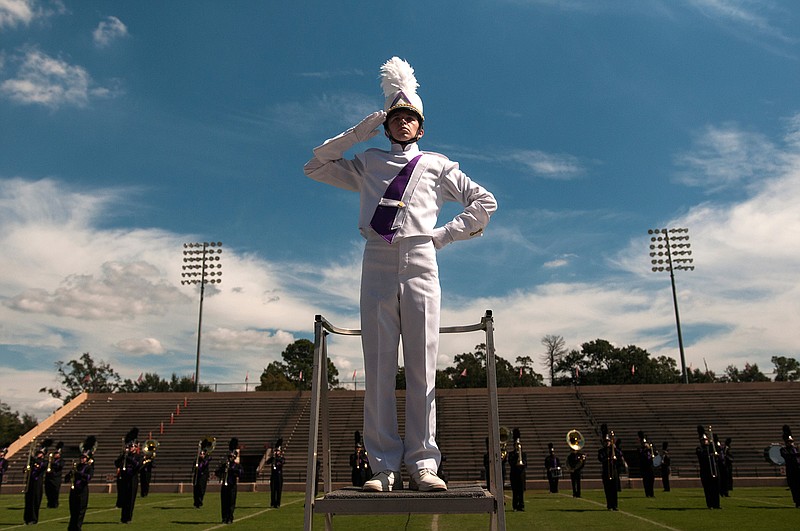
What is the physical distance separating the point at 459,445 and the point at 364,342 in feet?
81.8

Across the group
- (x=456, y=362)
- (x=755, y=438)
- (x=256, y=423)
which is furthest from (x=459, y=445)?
(x=456, y=362)

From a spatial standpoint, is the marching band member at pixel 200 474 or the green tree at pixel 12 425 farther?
the green tree at pixel 12 425

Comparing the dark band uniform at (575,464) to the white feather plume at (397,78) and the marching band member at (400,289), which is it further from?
the white feather plume at (397,78)

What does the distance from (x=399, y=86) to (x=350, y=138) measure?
0.47 metres

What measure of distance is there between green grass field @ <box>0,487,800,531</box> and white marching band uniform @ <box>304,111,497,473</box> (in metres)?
6.88

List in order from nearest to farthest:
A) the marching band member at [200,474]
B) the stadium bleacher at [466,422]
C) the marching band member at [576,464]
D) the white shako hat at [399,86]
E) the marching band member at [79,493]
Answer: the white shako hat at [399,86], the marching band member at [79,493], the marching band member at [200,474], the marching band member at [576,464], the stadium bleacher at [466,422]

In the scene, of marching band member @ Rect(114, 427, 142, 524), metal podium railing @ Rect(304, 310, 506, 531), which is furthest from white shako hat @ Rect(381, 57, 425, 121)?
marching band member @ Rect(114, 427, 142, 524)

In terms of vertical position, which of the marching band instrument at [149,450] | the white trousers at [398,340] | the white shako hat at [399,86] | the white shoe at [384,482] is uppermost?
the white shako hat at [399,86]

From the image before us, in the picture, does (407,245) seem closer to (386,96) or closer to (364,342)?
(364,342)

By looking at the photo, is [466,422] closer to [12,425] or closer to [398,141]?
[398,141]

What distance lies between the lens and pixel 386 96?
156 inches

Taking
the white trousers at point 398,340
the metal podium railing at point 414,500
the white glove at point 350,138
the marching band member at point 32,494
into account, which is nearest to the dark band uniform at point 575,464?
the marching band member at point 32,494

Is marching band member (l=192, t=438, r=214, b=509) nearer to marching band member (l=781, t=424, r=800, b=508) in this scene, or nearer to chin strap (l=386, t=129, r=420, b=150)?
marching band member (l=781, t=424, r=800, b=508)

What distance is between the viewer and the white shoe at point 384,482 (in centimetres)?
312
